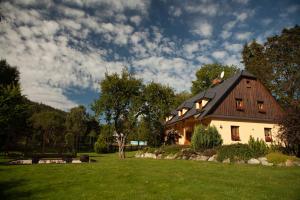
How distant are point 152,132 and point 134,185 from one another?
27876mm

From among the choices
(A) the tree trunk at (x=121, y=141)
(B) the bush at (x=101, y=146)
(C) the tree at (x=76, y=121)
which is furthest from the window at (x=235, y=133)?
(C) the tree at (x=76, y=121)

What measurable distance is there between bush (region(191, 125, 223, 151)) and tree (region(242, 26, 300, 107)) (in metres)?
16.2

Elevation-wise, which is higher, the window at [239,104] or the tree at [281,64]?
the tree at [281,64]

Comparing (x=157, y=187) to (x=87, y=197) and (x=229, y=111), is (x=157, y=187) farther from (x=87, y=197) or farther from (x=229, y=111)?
(x=229, y=111)

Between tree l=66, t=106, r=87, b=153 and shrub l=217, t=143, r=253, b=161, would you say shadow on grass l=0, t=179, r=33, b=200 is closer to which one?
shrub l=217, t=143, r=253, b=161

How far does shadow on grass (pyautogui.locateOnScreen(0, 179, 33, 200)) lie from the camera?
8141 millimetres

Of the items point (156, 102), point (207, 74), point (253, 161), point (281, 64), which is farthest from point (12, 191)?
point (207, 74)

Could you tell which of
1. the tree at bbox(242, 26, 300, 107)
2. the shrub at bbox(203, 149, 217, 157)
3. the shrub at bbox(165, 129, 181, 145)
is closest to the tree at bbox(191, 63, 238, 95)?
the tree at bbox(242, 26, 300, 107)

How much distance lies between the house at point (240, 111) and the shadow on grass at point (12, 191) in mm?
21348

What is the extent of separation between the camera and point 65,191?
8.78m

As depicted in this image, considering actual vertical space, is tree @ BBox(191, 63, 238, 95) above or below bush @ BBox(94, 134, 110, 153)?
above

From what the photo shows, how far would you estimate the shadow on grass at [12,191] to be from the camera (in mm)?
8141

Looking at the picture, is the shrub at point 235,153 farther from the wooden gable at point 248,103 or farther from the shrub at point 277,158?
the wooden gable at point 248,103

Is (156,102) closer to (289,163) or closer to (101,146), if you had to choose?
(101,146)
